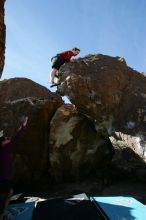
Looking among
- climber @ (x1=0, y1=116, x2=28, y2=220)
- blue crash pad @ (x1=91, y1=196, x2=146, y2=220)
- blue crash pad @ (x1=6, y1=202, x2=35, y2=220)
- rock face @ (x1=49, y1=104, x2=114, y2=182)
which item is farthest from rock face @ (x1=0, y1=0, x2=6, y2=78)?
rock face @ (x1=49, y1=104, x2=114, y2=182)

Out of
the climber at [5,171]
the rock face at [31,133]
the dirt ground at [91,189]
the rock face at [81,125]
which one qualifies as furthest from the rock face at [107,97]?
the climber at [5,171]

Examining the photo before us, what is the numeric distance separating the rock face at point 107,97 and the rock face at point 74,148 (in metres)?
0.71

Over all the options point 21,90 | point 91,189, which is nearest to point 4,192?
point 91,189

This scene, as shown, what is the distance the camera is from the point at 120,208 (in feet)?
18.6

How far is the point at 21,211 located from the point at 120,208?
177 centimetres

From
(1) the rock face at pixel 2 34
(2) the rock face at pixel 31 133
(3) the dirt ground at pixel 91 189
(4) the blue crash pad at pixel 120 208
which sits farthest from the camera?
(2) the rock face at pixel 31 133

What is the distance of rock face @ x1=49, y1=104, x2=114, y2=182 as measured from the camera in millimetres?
14867

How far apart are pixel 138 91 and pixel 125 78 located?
890 millimetres

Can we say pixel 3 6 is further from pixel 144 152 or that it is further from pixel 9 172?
pixel 144 152

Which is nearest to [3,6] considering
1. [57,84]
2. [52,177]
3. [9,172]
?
[9,172]

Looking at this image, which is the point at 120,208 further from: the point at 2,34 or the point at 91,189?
the point at 91,189

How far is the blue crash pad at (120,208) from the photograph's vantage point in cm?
516

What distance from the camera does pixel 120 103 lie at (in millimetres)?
14930

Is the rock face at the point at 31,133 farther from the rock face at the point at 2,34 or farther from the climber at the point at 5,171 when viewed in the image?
the climber at the point at 5,171
